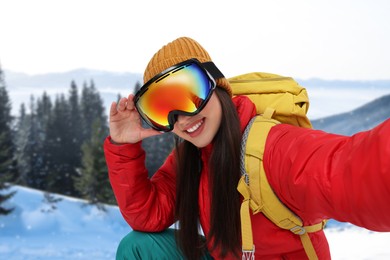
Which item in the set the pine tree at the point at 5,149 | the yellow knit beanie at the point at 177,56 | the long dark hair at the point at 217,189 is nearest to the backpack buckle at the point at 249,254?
Answer: the long dark hair at the point at 217,189

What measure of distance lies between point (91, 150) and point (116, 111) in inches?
231

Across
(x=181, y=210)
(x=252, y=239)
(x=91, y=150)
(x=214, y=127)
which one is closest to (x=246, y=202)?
(x=252, y=239)

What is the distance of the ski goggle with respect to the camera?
1.62m

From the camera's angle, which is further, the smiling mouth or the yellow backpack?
the smiling mouth

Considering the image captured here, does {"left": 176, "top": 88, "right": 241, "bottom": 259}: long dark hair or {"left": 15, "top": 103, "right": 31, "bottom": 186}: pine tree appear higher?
{"left": 176, "top": 88, "right": 241, "bottom": 259}: long dark hair

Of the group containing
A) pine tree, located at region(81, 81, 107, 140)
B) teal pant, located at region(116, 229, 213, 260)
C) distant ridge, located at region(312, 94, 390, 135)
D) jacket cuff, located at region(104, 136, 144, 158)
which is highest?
jacket cuff, located at region(104, 136, 144, 158)

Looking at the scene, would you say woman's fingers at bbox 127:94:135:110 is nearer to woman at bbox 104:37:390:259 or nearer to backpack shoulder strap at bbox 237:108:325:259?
woman at bbox 104:37:390:259

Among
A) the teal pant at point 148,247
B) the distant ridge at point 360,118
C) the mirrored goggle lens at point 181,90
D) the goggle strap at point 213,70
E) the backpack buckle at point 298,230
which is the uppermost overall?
the goggle strap at point 213,70

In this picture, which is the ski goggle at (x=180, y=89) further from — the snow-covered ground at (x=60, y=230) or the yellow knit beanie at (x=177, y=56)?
the snow-covered ground at (x=60, y=230)

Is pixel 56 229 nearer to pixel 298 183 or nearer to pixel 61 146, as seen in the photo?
pixel 61 146

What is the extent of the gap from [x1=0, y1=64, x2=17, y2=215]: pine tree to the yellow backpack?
20.6 ft

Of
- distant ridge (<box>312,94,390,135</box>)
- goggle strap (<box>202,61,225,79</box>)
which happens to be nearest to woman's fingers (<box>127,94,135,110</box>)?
goggle strap (<box>202,61,225,79</box>)

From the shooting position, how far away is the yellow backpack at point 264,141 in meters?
1.44

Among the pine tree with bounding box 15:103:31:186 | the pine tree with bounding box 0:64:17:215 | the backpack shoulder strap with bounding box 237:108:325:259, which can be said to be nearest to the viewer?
the backpack shoulder strap with bounding box 237:108:325:259
